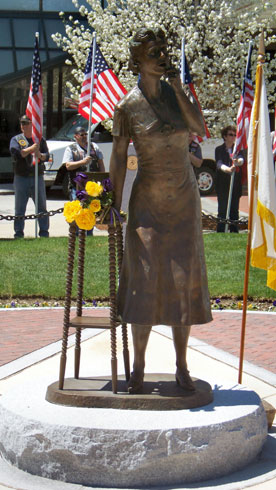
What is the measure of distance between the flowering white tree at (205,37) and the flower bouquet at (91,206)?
13635 millimetres

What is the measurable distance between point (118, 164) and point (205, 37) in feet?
48.7

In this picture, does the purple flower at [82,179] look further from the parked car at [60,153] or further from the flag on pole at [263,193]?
the parked car at [60,153]

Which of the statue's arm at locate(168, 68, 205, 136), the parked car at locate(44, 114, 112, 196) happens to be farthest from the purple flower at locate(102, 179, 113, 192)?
the parked car at locate(44, 114, 112, 196)

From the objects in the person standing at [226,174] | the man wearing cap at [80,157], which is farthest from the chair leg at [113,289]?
the person standing at [226,174]

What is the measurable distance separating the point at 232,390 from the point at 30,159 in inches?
354

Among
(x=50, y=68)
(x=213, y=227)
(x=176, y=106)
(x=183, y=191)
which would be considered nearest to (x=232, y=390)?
(x=183, y=191)

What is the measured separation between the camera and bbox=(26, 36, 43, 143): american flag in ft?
45.1

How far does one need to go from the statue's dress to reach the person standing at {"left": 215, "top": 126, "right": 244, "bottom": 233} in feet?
28.5

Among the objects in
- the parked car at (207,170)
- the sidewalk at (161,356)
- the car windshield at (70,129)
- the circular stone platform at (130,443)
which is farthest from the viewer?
the car windshield at (70,129)

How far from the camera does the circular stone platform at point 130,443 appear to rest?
480 centimetres

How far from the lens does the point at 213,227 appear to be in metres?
16.0

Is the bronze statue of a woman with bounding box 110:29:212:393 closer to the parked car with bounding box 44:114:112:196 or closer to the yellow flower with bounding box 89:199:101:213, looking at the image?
the yellow flower with bounding box 89:199:101:213

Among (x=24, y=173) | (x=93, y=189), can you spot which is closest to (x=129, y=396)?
(x=93, y=189)

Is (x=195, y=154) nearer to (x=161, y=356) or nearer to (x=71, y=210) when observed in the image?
(x=161, y=356)
